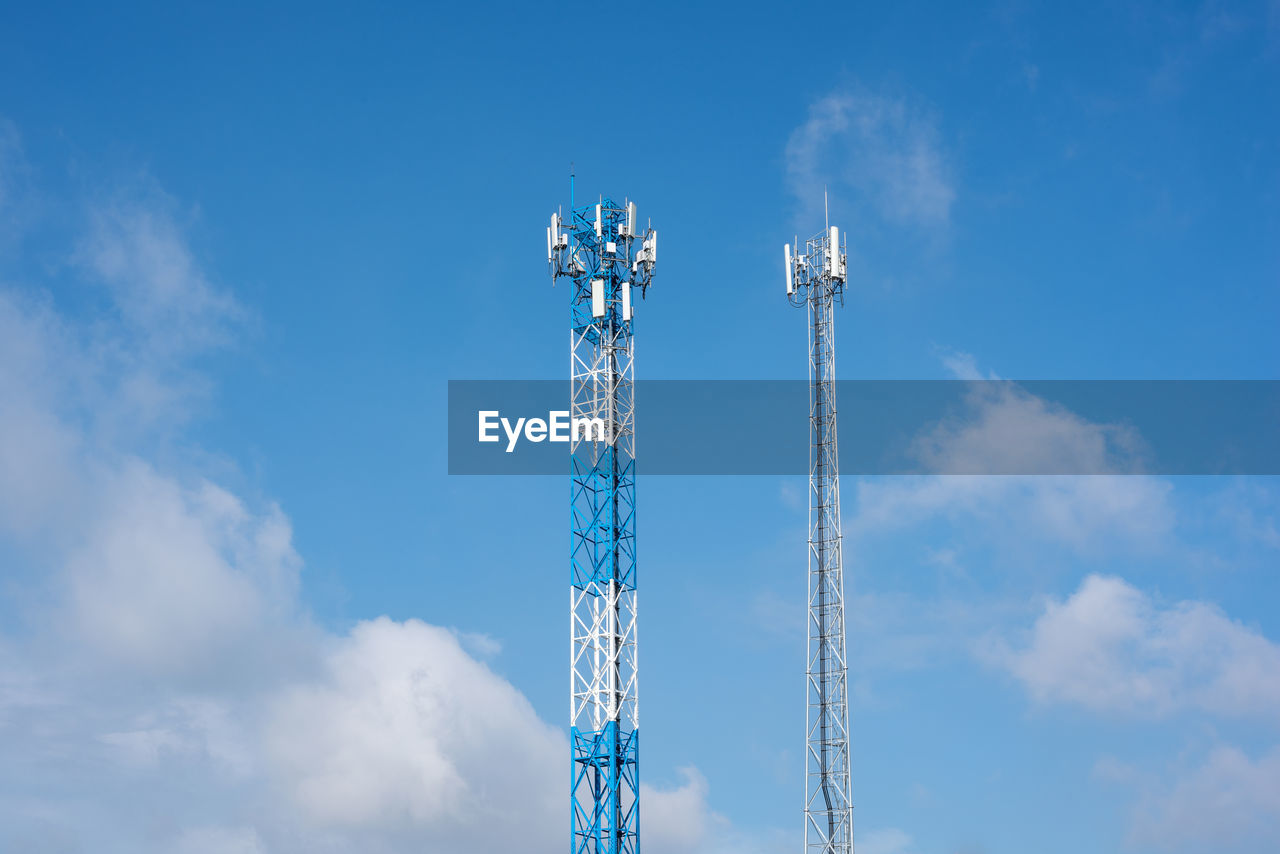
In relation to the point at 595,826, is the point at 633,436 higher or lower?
higher

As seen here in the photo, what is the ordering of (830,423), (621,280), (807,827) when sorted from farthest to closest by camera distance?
(621,280) → (830,423) → (807,827)

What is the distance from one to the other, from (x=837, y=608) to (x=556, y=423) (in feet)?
76.5

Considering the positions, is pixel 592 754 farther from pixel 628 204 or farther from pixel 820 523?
pixel 628 204

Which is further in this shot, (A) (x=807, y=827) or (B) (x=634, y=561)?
(B) (x=634, y=561)

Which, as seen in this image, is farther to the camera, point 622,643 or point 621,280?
point 621,280

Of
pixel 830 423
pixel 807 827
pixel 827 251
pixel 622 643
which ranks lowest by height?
pixel 807 827

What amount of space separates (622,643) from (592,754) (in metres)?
7.48

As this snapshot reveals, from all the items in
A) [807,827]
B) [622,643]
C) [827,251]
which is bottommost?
[807,827]

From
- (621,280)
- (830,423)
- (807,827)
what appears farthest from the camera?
(621,280)

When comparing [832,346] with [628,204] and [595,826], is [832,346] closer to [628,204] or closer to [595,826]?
[628,204]

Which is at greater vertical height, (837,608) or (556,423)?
(556,423)

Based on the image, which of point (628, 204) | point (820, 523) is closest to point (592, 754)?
point (820, 523)

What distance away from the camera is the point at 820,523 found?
10944 cm

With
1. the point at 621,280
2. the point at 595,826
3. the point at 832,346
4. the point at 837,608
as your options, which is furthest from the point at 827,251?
the point at 595,826
